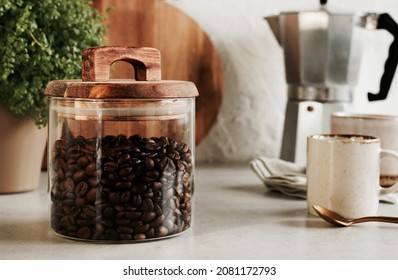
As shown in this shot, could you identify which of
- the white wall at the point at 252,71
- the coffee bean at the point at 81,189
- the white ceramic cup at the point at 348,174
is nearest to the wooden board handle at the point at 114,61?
the coffee bean at the point at 81,189

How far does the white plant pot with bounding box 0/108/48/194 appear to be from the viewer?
3.40ft

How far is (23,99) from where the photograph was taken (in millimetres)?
986

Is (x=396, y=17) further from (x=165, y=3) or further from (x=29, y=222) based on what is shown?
(x=29, y=222)

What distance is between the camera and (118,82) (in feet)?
2.46

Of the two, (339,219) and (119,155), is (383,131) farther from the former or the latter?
(119,155)

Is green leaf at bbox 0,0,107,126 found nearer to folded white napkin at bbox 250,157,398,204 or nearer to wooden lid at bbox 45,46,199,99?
wooden lid at bbox 45,46,199,99

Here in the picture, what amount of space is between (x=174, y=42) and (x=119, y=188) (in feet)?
2.13

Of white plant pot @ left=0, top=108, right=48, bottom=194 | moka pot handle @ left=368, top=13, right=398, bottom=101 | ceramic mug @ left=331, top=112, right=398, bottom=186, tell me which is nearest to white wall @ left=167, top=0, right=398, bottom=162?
moka pot handle @ left=368, top=13, right=398, bottom=101

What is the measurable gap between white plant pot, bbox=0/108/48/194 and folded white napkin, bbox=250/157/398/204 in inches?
14.9

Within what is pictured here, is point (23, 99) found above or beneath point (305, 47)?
beneath

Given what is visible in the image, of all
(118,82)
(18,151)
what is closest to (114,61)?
(118,82)
